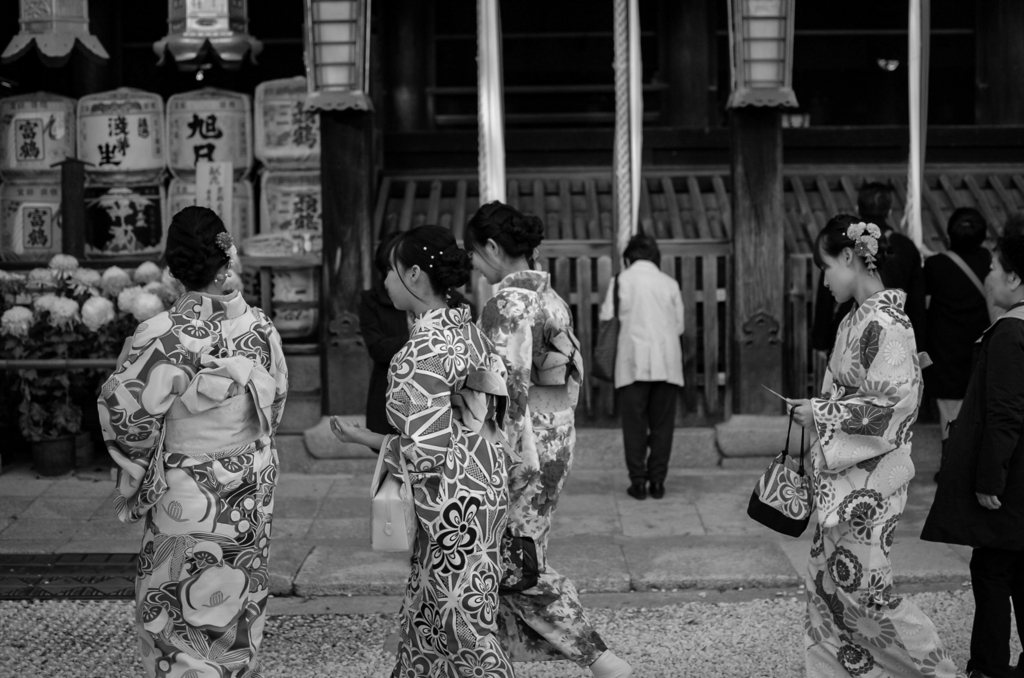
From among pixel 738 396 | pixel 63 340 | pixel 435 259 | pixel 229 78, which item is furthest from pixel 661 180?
pixel 435 259

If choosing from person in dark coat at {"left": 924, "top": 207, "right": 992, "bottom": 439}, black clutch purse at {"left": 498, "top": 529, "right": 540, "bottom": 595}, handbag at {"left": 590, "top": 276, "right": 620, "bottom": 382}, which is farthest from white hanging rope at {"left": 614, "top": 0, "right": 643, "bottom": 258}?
black clutch purse at {"left": 498, "top": 529, "right": 540, "bottom": 595}

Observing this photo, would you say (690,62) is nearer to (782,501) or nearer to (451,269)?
(782,501)

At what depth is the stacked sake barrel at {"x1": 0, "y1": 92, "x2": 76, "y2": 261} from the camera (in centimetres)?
1028

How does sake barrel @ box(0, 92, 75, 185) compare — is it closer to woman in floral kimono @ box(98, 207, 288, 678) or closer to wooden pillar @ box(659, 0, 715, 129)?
wooden pillar @ box(659, 0, 715, 129)

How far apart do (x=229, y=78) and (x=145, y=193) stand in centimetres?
142

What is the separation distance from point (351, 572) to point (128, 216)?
5388mm

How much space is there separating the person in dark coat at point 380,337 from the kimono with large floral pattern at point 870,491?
304cm

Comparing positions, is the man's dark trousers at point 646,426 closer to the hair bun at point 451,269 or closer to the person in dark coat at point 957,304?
the person in dark coat at point 957,304

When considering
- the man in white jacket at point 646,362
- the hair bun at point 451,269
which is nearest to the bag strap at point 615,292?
the man in white jacket at point 646,362

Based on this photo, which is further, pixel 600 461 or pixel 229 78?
pixel 229 78

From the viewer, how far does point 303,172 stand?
10164mm

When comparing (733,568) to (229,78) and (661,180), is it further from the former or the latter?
(229,78)

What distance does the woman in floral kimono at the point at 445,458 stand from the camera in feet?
12.6

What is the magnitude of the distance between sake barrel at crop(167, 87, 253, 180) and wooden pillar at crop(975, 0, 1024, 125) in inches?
257
